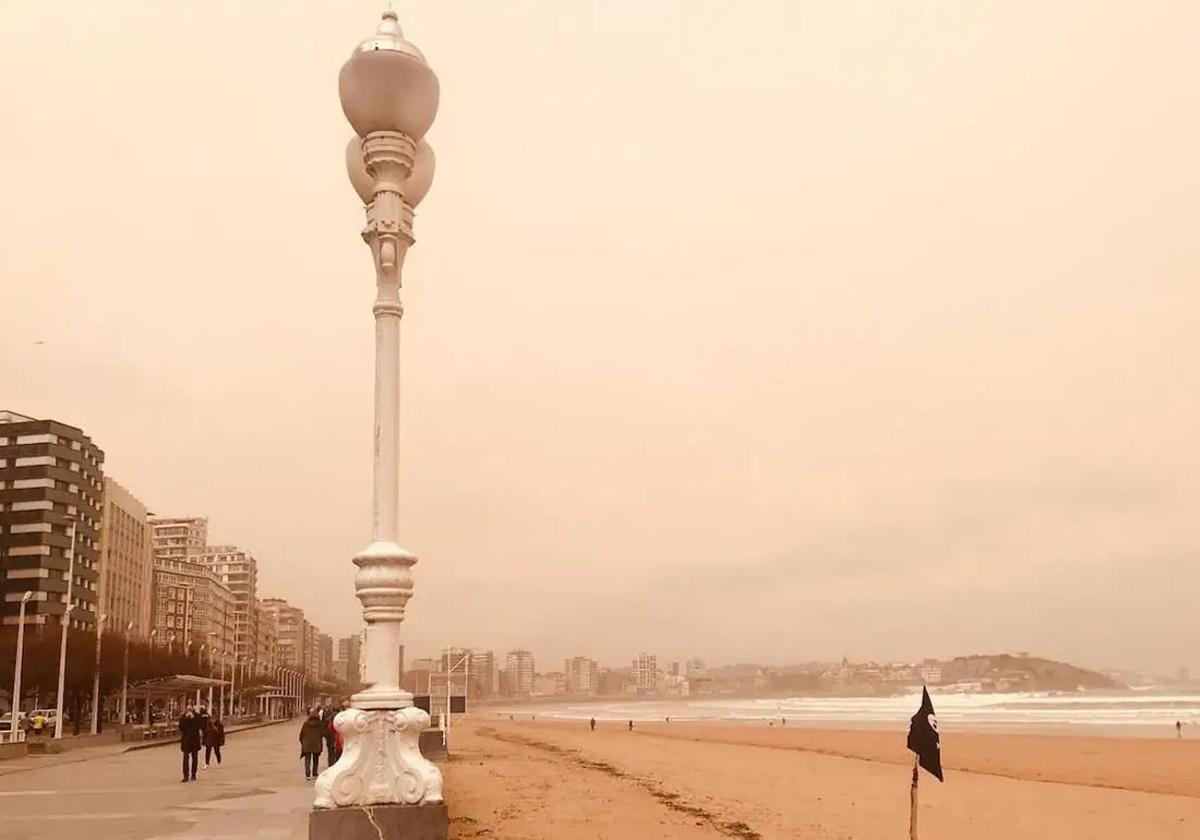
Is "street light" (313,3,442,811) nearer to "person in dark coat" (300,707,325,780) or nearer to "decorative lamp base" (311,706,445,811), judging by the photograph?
"decorative lamp base" (311,706,445,811)

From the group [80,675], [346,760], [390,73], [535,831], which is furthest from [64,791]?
[80,675]

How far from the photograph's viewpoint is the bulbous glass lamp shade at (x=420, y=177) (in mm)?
9188

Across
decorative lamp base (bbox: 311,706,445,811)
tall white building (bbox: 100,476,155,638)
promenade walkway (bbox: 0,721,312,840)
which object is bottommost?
promenade walkway (bbox: 0,721,312,840)

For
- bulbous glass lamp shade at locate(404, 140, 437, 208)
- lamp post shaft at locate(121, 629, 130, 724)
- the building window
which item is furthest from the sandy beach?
the building window

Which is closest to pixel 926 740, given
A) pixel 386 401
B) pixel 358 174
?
pixel 386 401

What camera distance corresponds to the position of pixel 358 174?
9.28m

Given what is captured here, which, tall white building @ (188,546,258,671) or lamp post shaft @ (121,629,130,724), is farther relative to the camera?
tall white building @ (188,546,258,671)

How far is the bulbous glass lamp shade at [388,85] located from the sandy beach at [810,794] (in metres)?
7.44

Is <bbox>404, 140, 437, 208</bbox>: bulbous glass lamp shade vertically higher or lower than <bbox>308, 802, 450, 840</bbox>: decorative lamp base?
higher

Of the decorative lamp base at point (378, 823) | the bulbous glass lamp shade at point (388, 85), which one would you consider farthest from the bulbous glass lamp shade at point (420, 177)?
the decorative lamp base at point (378, 823)

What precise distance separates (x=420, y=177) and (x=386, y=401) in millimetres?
2060

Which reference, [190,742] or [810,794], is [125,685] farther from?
[810,794]

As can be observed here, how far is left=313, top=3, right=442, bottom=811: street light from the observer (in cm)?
778

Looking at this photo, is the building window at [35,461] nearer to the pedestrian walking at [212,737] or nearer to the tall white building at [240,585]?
the pedestrian walking at [212,737]
